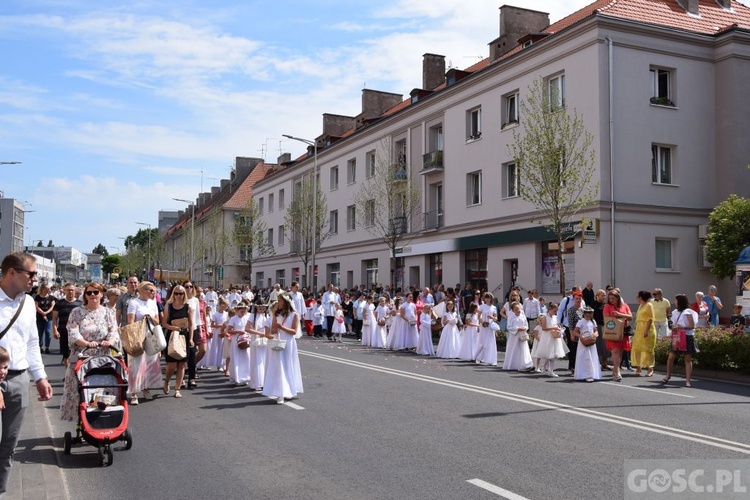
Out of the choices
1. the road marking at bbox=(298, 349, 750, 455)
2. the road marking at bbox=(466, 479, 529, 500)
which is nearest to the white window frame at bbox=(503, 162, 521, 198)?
the road marking at bbox=(298, 349, 750, 455)

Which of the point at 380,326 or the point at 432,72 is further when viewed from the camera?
the point at 432,72

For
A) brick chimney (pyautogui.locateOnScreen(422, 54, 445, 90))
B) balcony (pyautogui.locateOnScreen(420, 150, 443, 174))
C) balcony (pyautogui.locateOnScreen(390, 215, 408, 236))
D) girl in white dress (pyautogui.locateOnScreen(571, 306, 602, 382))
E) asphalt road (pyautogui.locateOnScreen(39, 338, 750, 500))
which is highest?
brick chimney (pyautogui.locateOnScreen(422, 54, 445, 90))

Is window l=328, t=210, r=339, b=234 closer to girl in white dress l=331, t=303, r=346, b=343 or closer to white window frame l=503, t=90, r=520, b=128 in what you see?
white window frame l=503, t=90, r=520, b=128

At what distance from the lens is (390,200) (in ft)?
122

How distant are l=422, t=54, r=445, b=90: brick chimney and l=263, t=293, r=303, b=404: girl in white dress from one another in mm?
31774

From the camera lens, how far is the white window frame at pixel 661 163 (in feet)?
88.9

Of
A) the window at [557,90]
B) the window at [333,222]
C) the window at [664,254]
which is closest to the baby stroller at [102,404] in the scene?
the window at [557,90]

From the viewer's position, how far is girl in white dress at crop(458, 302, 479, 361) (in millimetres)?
19241

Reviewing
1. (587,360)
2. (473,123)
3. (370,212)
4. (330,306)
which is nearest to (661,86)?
(473,123)

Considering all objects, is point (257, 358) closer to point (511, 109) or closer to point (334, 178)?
point (511, 109)

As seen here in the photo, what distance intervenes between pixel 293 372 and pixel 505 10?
86.7 ft

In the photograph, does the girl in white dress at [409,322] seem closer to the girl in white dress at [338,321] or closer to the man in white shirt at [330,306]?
the girl in white dress at [338,321]

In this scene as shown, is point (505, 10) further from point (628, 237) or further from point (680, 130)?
point (628, 237)

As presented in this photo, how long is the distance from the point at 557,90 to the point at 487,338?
1302 cm
